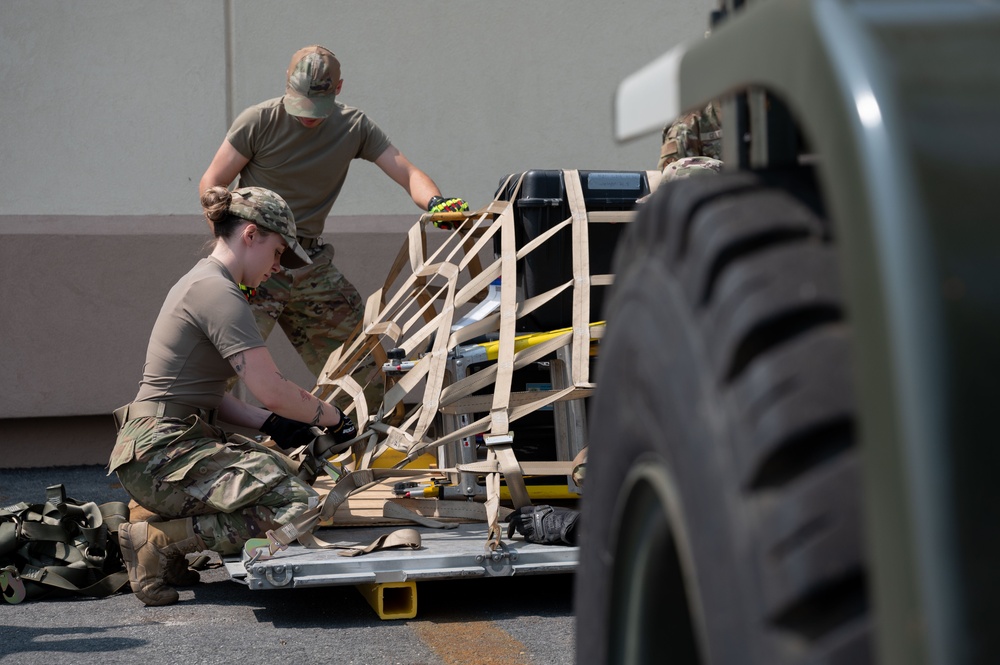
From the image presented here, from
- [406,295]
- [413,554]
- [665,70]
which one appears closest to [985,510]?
[665,70]

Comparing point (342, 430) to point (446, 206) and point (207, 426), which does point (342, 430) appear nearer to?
point (207, 426)

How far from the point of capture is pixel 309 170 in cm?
573

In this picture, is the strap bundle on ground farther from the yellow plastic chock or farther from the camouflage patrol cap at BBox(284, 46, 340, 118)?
the camouflage patrol cap at BBox(284, 46, 340, 118)

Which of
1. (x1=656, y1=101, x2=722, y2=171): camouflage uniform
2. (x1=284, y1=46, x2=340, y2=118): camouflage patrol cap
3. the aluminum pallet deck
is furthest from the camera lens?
(x1=284, y1=46, x2=340, y2=118): camouflage patrol cap

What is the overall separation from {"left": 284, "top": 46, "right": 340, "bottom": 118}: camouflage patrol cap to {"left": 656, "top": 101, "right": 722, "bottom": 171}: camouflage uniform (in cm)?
159

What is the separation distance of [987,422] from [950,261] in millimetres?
112

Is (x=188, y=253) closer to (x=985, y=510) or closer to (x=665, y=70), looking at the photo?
(x=665, y=70)

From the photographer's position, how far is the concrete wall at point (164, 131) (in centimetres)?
682

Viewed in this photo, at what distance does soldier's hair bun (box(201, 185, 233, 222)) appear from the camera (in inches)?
159

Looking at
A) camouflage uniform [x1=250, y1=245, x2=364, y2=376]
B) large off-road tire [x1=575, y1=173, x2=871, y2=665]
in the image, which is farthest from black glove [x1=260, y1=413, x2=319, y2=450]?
large off-road tire [x1=575, y1=173, x2=871, y2=665]

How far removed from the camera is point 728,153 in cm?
162

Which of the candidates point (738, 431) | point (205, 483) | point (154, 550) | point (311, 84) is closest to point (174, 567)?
point (154, 550)

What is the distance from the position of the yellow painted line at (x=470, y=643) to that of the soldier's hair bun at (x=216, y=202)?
60.9 inches

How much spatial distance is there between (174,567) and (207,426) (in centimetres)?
51
